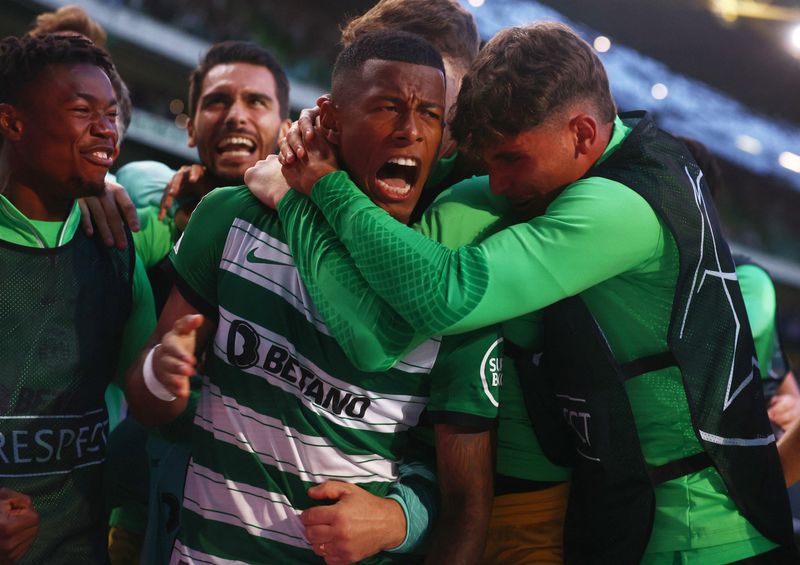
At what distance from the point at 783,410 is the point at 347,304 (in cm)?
259

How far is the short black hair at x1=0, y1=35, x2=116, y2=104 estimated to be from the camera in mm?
2104

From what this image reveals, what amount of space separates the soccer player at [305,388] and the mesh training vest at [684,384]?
0.22m

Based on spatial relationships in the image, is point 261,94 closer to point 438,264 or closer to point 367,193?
point 367,193

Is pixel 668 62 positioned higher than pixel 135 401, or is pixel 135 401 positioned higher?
pixel 668 62

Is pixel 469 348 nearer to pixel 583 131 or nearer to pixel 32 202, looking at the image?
pixel 583 131

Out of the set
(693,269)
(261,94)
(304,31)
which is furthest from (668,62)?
(693,269)

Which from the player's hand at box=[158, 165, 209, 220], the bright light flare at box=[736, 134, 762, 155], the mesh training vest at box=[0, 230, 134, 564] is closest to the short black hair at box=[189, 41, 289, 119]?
the player's hand at box=[158, 165, 209, 220]

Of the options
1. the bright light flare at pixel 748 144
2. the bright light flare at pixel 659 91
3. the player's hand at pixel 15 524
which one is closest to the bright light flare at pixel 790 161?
the bright light flare at pixel 748 144

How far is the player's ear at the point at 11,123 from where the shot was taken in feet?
A: 6.82

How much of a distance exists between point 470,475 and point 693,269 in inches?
26.3

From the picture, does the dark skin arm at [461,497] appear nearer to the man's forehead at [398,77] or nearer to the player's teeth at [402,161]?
the player's teeth at [402,161]

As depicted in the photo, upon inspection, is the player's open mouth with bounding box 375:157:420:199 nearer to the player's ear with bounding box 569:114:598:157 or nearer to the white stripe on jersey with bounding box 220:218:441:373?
the white stripe on jersey with bounding box 220:218:441:373

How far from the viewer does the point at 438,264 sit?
168 centimetres

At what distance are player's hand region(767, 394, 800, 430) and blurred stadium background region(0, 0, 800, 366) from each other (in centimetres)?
978
